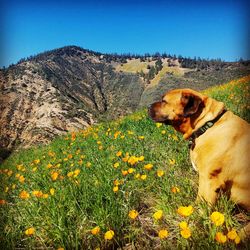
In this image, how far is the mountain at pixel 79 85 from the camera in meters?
19.4

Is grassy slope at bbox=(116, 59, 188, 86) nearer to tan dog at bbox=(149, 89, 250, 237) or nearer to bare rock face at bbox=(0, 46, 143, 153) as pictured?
bare rock face at bbox=(0, 46, 143, 153)

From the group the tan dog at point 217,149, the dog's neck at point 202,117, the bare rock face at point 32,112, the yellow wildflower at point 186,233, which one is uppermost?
the bare rock face at point 32,112

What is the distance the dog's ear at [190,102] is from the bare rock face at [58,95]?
13.4 m

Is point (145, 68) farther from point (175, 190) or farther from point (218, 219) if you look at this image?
point (218, 219)

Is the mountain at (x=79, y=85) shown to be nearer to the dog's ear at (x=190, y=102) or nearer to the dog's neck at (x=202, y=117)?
the dog's neck at (x=202, y=117)

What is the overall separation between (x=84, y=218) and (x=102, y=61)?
45.3 m

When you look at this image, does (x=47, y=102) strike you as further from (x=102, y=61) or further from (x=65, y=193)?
(x=102, y=61)

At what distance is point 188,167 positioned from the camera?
12.8 feet

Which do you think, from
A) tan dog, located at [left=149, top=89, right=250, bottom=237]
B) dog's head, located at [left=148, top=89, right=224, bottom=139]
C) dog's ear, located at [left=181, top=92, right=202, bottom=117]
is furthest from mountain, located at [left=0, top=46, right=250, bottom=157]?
tan dog, located at [left=149, top=89, right=250, bottom=237]

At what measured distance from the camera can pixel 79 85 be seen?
126 ft

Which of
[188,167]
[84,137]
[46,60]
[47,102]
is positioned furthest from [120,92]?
[188,167]

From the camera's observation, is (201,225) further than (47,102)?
No

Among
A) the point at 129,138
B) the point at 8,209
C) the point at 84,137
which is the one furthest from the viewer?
the point at 84,137

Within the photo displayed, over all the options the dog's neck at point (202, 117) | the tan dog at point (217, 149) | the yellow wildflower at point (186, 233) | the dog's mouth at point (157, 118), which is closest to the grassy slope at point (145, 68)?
the dog's mouth at point (157, 118)
